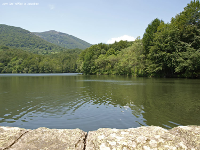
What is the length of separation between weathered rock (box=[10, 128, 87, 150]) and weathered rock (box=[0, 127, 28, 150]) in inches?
4.2

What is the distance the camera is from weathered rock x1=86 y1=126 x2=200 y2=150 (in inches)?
110

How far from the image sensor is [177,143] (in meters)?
2.86

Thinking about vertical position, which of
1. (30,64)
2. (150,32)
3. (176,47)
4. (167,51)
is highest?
(150,32)

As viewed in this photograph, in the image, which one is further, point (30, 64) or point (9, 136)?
point (30, 64)

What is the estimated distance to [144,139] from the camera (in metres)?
2.91

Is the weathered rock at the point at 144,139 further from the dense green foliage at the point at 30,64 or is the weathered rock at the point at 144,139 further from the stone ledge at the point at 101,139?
the dense green foliage at the point at 30,64

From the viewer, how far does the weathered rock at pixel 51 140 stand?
282 cm

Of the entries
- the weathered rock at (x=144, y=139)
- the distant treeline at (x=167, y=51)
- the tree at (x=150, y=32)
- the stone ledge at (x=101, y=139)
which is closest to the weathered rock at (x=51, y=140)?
the stone ledge at (x=101, y=139)

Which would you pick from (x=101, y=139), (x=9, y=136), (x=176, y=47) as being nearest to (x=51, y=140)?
(x=9, y=136)

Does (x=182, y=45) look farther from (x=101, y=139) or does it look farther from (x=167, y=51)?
(x=101, y=139)

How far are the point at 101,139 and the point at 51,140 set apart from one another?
969mm

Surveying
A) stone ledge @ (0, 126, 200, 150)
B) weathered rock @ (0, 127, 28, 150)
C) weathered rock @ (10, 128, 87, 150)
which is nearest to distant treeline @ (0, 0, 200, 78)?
stone ledge @ (0, 126, 200, 150)

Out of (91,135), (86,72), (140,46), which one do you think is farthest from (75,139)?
(86,72)

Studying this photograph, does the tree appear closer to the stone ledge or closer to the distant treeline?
the distant treeline
